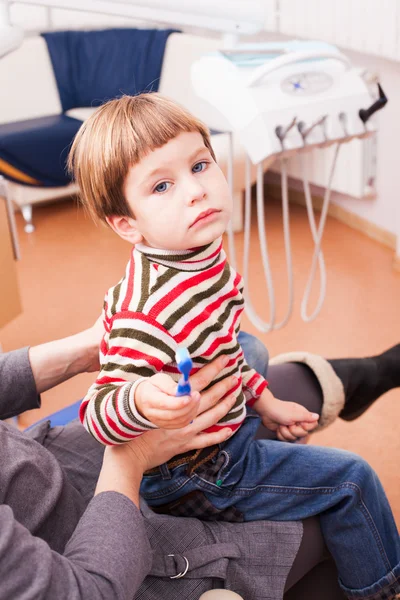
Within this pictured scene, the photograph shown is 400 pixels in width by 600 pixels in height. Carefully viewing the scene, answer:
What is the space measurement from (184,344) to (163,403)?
0.15m

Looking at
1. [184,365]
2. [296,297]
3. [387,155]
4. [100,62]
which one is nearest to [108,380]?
[184,365]

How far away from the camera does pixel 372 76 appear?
2680 millimetres

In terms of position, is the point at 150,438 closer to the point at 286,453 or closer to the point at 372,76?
the point at 286,453

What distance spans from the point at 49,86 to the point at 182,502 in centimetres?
337

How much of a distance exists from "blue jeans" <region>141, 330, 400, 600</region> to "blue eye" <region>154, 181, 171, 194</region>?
0.40 m

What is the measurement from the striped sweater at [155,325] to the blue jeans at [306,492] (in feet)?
0.49

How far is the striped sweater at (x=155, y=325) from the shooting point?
36.4 inches

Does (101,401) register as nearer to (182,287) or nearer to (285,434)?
(182,287)

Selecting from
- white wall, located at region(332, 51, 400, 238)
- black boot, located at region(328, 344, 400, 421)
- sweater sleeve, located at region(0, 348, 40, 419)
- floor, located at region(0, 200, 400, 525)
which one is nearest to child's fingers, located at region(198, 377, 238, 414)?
sweater sleeve, located at region(0, 348, 40, 419)

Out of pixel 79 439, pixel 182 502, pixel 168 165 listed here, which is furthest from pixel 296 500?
pixel 168 165

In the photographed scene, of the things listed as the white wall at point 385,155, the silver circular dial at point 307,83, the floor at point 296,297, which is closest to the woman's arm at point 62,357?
the silver circular dial at point 307,83

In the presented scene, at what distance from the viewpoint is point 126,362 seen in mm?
926

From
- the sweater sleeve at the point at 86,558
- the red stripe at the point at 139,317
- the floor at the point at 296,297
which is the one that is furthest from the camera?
the floor at the point at 296,297

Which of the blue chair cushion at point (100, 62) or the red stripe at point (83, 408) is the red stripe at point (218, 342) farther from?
the blue chair cushion at point (100, 62)
